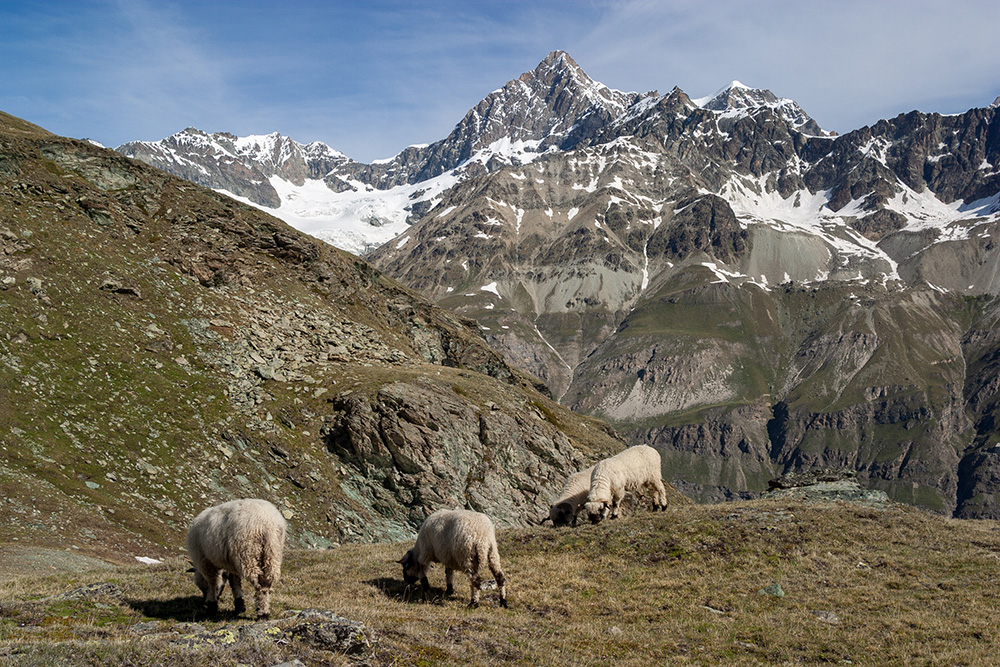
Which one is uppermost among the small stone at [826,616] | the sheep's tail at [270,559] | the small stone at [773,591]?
the sheep's tail at [270,559]

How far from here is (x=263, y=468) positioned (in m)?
37.6

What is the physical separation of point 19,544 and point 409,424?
23108 mm

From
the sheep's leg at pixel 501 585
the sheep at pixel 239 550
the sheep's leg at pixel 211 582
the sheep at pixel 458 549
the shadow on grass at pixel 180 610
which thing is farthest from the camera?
the sheep at pixel 458 549

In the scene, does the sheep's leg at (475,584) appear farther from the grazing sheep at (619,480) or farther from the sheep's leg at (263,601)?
the grazing sheep at (619,480)

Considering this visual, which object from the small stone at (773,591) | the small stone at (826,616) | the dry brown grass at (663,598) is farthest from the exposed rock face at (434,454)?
the small stone at (826,616)

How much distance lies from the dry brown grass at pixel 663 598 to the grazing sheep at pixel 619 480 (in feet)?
A: 4.33

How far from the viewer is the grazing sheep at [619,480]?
2798 cm

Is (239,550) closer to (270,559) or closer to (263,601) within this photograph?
(270,559)

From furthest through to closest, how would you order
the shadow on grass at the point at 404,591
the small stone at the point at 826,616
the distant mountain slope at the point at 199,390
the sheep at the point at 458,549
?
the distant mountain slope at the point at 199,390
the shadow on grass at the point at 404,591
the sheep at the point at 458,549
the small stone at the point at 826,616

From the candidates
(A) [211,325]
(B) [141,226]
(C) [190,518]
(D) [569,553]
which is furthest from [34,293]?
(D) [569,553]

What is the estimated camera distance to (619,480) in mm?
29375

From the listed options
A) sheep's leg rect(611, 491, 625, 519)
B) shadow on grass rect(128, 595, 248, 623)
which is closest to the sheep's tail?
shadow on grass rect(128, 595, 248, 623)

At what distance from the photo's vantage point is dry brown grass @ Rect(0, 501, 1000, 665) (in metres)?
14.3

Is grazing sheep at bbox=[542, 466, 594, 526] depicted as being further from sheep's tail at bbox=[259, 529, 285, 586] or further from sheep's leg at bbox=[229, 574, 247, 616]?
sheep's leg at bbox=[229, 574, 247, 616]
